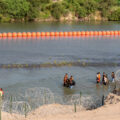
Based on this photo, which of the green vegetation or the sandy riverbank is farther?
the green vegetation

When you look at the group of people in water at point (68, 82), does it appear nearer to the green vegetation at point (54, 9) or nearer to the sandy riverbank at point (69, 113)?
the sandy riverbank at point (69, 113)

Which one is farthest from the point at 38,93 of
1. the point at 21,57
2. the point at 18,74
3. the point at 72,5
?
the point at 72,5

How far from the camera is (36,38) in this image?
174 ft

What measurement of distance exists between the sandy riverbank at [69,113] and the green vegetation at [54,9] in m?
65.7

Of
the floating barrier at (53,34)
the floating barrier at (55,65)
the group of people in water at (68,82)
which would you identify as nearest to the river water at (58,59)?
the group of people in water at (68,82)

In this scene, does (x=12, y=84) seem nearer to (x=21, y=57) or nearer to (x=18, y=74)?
(x=18, y=74)

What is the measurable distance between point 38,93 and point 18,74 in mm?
7928

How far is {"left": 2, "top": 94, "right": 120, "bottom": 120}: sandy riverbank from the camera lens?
17.3 metres

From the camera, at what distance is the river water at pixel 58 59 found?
2602 centimetres

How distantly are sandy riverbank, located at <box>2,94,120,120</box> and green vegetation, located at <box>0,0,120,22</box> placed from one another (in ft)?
215

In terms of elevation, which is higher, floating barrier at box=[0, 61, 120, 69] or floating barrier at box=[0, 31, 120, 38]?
floating barrier at box=[0, 31, 120, 38]

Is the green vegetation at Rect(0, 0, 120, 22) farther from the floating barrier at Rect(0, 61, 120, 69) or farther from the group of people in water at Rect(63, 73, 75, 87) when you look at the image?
the group of people in water at Rect(63, 73, 75, 87)

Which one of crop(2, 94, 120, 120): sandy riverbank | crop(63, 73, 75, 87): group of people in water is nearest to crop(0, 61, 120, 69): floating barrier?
crop(63, 73, 75, 87): group of people in water

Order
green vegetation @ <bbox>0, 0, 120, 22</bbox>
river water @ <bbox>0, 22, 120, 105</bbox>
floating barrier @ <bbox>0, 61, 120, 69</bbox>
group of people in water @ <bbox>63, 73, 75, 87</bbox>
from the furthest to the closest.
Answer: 1. green vegetation @ <bbox>0, 0, 120, 22</bbox>
2. floating barrier @ <bbox>0, 61, 120, 69</bbox>
3. river water @ <bbox>0, 22, 120, 105</bbox>
4. group of people in water @ <bbox>63, 73, 75, 87</bbox>
